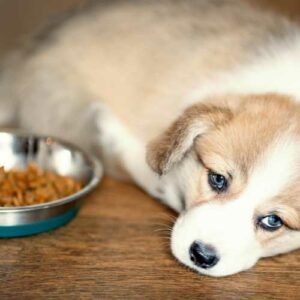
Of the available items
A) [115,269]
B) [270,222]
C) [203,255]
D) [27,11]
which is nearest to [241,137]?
[270,222]

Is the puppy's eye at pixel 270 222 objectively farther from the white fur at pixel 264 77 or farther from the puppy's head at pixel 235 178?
the white fur at pixel 264 77

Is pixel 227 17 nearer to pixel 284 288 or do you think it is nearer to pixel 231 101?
pixel 231 101

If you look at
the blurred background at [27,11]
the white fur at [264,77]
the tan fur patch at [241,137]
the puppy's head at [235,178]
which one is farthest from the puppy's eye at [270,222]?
the blurred background at [27,11]

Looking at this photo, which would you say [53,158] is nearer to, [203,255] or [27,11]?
[203,255]

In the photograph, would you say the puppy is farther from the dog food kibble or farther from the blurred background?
the blurred background

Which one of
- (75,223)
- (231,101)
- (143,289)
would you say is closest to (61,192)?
(75,223)

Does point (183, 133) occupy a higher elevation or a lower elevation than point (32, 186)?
higher
